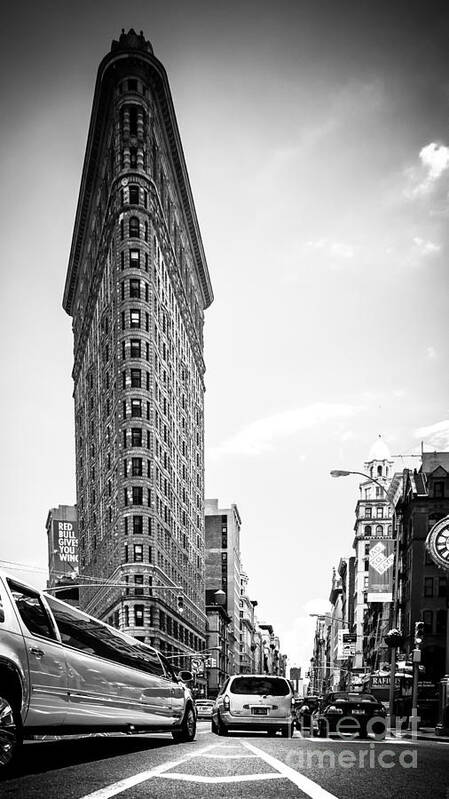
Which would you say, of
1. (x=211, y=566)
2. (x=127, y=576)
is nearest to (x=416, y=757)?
(x=127, y=576)

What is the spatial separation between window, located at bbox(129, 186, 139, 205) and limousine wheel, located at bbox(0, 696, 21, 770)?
87317 millimetres

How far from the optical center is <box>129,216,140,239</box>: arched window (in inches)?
3524

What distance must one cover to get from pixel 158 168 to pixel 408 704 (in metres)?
66.8

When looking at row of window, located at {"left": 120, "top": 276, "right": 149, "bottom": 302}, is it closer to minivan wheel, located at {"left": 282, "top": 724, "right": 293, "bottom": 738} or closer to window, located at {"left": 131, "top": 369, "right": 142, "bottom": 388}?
window, located at {"left": 131, "top": 369, "right": 142, "bottom": 388}

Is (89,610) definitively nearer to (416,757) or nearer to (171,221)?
(171,221)

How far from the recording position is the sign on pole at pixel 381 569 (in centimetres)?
3459

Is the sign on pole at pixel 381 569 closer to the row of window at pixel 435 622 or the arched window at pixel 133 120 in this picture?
the row of window at pixel 435 622

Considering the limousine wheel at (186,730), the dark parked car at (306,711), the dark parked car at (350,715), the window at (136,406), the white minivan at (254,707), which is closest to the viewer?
the limousine wheel at (186,730)

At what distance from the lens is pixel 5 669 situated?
7.11 m

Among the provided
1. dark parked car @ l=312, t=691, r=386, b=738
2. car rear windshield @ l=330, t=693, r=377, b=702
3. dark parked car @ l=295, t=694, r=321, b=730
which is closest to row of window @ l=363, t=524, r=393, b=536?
dark parked car @ l=295, t=694, r=321, b=730

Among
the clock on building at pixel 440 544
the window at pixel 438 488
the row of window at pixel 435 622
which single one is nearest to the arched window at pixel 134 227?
the window at pixel 438 488

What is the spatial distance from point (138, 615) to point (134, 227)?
134ft

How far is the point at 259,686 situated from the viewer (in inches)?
745

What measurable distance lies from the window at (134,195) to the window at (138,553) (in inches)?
1465
